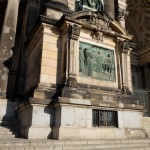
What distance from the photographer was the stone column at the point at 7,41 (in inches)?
507

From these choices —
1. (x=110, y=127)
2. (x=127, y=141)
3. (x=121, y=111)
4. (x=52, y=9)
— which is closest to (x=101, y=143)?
(x=127, y=141)

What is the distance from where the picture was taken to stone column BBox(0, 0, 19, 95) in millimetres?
12875

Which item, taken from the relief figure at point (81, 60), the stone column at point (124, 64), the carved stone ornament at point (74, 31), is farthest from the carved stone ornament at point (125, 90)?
the carved stone ornament at point (74, 31)

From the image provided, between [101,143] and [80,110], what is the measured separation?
1.65 meters

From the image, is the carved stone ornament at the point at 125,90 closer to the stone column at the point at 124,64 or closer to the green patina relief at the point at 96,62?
the stone column at the point at 124,64

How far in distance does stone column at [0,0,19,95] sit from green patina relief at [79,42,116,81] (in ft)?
19.4

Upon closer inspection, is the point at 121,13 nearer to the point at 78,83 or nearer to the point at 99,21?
the point at 99,21

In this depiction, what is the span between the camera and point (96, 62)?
981cm

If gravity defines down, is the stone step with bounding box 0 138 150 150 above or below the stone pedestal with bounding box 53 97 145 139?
below

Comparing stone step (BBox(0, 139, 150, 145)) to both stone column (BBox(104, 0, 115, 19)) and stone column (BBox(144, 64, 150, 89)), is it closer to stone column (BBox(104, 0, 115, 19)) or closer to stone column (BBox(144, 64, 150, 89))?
A: stone column (BBox(104, 0, 115, 19))

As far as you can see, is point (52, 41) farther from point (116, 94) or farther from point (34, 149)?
point (34, 149)

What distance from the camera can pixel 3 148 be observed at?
5.52 m

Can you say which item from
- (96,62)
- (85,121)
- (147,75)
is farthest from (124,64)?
(147,75)

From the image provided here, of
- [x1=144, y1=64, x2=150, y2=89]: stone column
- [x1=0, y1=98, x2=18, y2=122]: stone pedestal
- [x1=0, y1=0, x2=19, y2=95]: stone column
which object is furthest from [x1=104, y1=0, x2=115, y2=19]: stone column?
[x1=144, y1=64, x2=150, y2=89]: stone column
